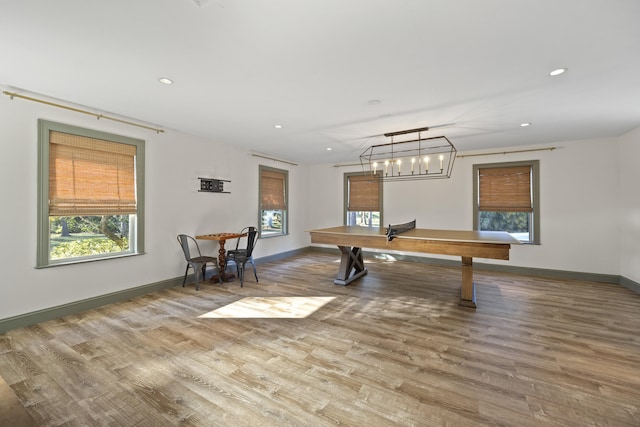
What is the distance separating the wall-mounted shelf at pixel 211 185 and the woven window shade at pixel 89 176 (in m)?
1.10

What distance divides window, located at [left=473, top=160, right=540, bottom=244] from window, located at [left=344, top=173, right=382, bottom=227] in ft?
7.00

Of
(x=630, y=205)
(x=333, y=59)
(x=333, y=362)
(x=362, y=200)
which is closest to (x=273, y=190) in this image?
(x=362, y=200)

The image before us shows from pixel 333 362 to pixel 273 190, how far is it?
4723 mm

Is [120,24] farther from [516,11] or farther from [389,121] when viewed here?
[389,121]

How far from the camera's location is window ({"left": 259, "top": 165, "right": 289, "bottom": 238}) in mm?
6189

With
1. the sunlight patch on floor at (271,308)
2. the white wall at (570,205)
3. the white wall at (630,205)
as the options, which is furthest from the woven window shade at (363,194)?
the white wall at (630,205)

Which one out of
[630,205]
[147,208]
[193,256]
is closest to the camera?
[147,208]

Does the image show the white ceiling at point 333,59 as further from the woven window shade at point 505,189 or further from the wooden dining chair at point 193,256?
the wooden dining chair at point 193,256

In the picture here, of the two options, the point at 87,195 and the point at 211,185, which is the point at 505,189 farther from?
the point at 87,195

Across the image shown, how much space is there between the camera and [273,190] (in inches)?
255

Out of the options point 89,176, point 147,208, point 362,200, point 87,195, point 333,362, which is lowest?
point 333,362

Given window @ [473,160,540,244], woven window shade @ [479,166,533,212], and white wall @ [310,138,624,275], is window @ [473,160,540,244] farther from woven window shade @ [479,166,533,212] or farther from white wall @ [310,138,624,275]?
white wall @ [310,138,624,275]

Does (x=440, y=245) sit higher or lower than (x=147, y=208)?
lower

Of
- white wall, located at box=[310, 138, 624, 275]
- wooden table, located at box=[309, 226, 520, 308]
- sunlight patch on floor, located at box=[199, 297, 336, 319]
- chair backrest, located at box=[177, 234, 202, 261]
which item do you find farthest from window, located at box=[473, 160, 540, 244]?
chair backrest, located at box=[177, 234, 202, 261]
